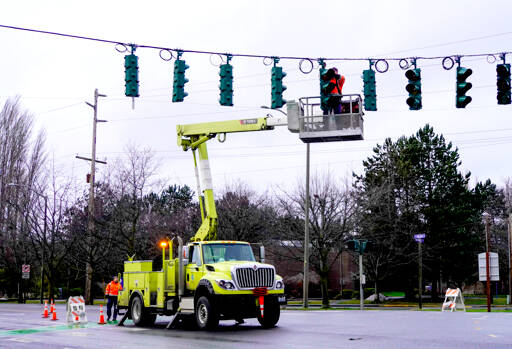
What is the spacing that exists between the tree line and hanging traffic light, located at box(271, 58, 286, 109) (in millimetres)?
24156

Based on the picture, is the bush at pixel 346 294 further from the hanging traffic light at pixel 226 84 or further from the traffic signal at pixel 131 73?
the traffic signal at pixel 131 73

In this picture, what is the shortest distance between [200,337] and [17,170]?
5397 centimetres

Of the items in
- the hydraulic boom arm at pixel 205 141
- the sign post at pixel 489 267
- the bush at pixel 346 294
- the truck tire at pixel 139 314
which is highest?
the hydraulic boom arm at pixel 205 141

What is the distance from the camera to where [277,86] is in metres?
16.9

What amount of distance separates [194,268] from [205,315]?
63.4 inches

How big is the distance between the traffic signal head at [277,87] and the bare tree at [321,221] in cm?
2427

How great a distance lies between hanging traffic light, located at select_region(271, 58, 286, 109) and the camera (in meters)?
16.6

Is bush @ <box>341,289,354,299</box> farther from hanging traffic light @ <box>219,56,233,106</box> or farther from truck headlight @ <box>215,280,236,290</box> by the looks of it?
hanging traffic light @ <box>219,56,233,106</box>

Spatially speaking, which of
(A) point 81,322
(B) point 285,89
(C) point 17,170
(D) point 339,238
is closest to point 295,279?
(D) point 339,238

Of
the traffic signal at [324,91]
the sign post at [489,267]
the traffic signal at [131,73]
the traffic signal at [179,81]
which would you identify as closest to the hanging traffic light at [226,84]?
the traffic signal at [179,81]

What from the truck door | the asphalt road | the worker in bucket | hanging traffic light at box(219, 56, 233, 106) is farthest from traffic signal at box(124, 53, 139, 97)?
the asphalt road

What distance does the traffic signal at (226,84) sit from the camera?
16.6 meters

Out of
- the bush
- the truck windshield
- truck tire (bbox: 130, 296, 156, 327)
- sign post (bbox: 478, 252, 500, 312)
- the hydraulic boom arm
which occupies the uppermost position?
the hydraulic boom arm

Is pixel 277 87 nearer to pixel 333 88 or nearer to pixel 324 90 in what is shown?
pixel 324 90
